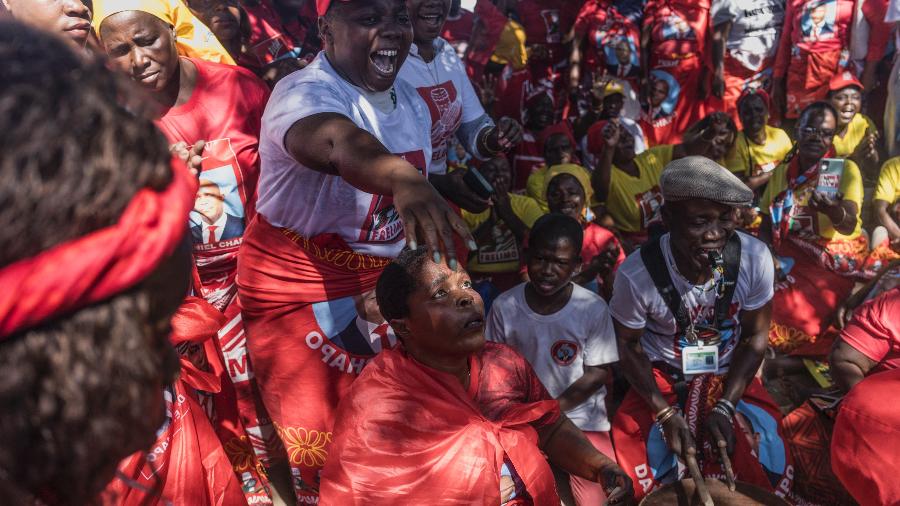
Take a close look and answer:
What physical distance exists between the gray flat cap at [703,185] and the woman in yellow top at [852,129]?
3.80m

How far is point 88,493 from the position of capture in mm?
902

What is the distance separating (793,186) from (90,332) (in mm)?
5215

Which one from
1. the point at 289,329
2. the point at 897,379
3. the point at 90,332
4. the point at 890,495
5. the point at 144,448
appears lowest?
the point at 289,329

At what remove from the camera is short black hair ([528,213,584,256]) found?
153 inches

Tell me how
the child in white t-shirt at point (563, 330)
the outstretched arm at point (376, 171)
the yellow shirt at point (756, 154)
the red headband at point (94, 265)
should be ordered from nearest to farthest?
the red headband at point (94, 265)
the outstretched arm at point (376, 171)
the child in white t-shirt at point (563, 330)
the yellow shirt at point (756, 154)

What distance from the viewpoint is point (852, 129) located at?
6.63 metres

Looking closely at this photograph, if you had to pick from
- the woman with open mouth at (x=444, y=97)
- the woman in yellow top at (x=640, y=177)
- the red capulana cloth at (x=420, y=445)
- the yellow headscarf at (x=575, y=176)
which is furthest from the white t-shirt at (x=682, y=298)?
the woman in yellow top at (x=640, y=177)

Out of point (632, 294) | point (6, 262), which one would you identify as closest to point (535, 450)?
point (632, 294)

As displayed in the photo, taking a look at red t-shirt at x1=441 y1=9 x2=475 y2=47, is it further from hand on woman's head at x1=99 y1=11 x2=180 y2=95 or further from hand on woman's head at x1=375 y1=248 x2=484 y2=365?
hand on woman's head at x1=375 y1=248 x2=484 y2=365

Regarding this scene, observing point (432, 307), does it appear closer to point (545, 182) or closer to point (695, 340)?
point (695, 340)

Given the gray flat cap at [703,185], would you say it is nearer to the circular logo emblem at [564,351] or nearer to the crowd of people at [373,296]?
the crowd of people at [373,296]

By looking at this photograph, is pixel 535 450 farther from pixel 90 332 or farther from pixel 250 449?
pixel 90 332

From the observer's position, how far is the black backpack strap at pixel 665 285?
349 cm

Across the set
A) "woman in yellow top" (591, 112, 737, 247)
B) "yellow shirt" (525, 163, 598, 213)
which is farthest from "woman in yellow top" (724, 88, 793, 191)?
"yellow shirt" (525, 163, 598, 213)
